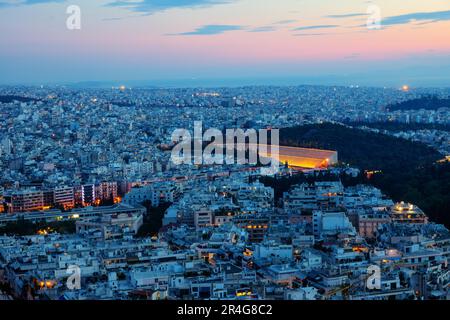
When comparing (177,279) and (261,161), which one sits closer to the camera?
(177,279)

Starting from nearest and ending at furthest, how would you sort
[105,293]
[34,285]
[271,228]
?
1. [105,293]
2. [34,285]
3. [271,228]

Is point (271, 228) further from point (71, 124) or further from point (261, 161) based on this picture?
point (71, 124)

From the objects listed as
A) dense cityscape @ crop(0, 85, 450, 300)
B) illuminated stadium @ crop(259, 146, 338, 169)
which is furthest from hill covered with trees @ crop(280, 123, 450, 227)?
illuminated stadium @ crop(259, 146, 338, 169)

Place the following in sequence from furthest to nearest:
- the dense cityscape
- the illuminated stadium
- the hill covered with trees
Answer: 1. the illuminated stadium
2. the hill covered with trees
3. the dense cityscape

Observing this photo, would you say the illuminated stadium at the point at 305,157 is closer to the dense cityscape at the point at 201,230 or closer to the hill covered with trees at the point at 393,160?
the dense cityscape at the point at 201,230

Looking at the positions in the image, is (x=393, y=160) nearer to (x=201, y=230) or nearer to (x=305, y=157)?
(x=305, y=157)

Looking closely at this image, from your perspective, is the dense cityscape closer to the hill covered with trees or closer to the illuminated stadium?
the illuminated stadium
